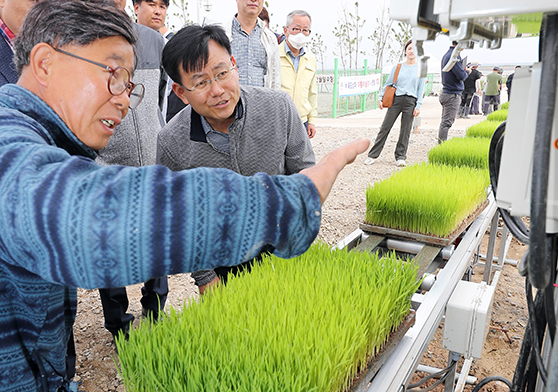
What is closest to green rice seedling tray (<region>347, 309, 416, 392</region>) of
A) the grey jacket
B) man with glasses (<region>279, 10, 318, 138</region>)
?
the grey jacket

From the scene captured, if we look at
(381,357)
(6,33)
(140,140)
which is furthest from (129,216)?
(140,140)

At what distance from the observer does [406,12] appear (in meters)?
0.73

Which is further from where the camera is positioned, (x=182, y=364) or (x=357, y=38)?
(x=357, y=38)

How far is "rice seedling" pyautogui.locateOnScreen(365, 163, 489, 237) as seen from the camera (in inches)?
85.8

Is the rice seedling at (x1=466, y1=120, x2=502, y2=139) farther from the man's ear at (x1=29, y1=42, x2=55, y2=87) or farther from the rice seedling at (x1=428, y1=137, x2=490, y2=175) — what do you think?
the man's ear at (x1=29, y1=42, x2=55, y2=87)

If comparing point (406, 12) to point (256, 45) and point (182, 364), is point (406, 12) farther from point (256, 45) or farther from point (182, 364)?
point (256, 45)

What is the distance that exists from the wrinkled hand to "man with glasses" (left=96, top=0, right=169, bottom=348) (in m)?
1.55

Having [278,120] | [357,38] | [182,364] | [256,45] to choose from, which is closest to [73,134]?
[182,364]

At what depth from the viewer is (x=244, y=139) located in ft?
6.30

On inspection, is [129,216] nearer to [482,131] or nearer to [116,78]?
[116,78]

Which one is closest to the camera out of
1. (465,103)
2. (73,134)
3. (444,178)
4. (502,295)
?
(73,134)

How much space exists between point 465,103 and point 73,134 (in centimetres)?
1468

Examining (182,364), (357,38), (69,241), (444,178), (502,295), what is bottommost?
(502,295)

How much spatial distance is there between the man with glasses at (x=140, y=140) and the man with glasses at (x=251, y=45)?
1.10m
